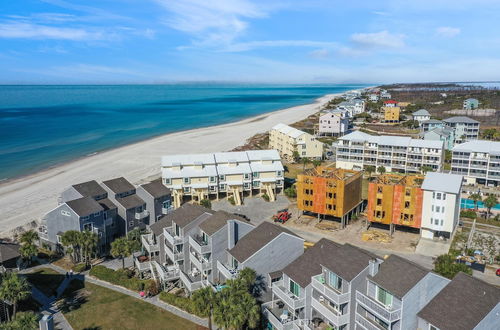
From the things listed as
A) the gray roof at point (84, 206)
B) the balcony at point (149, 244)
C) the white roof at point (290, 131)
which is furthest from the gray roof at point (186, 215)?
the white roof at point (290, 131)

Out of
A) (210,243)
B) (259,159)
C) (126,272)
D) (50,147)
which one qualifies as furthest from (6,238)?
(50,147)

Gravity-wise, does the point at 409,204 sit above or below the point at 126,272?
above

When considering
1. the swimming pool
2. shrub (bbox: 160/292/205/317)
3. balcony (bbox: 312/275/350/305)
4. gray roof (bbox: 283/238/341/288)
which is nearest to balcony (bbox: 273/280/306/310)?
gray roof (bbox: 283/238/341/288)

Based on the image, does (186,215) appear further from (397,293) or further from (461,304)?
(461,304)

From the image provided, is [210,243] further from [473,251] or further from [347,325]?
[473,251]

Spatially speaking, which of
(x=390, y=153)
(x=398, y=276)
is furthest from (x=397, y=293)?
(x=390, y=153)

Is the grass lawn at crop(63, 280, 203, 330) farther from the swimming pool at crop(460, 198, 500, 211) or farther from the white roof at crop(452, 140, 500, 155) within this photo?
the white roof at crop(452, 140, 500, 155)
